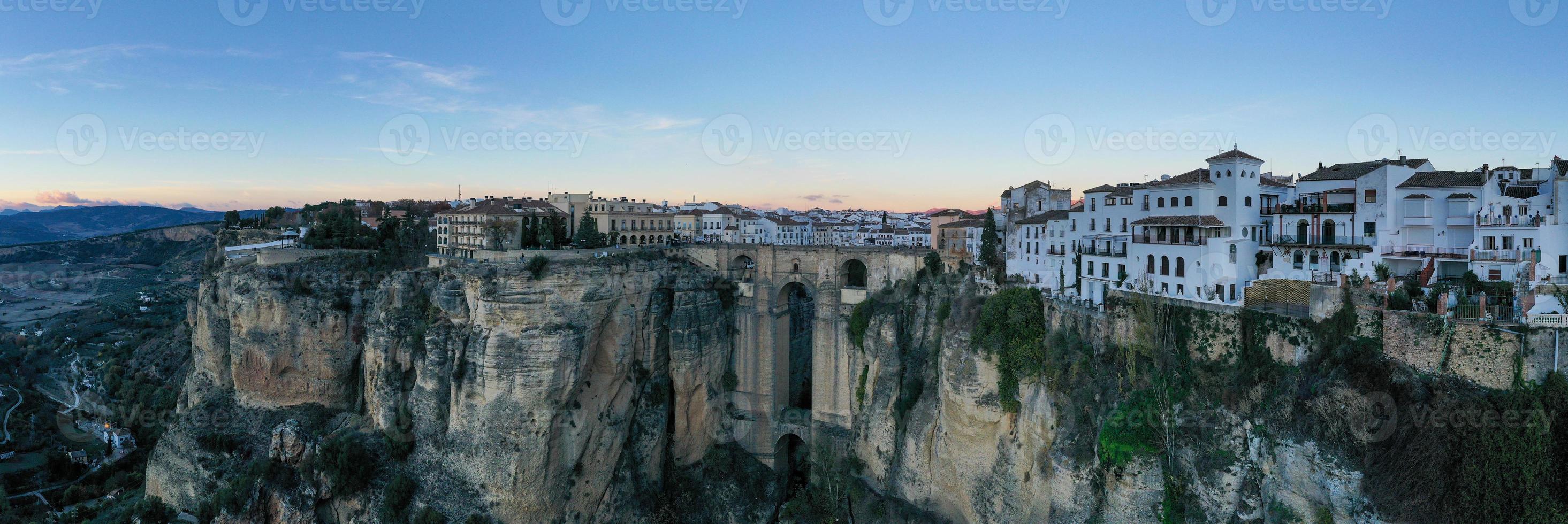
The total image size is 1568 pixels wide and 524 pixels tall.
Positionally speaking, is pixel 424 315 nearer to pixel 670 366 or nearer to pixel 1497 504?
pixel 670 366

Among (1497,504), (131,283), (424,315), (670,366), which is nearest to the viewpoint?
(1497,504)

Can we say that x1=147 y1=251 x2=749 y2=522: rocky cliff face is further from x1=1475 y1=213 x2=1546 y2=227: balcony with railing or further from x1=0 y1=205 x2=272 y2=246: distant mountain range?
x1=0 y1=205 x2=272 y2=246: distant mountain range

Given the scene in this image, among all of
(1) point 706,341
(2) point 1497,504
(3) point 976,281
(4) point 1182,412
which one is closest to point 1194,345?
(4) point 1182,412

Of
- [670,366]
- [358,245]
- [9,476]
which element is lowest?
[9,476]

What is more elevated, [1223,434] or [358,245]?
[358,245]

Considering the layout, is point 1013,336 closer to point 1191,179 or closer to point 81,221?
point 1191,179

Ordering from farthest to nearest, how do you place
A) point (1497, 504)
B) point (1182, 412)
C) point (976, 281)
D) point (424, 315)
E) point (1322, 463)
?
point (424, 315) → point (976, 281) → point (1182, 412) → point (1322, 463) → point (1497, 504)

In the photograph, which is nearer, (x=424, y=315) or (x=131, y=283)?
(x=424, y=315)
